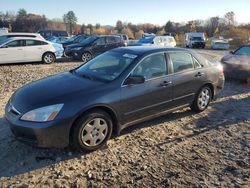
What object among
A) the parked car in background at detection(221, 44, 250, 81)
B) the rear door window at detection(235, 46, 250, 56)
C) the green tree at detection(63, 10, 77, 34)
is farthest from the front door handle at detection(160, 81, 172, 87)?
the green tree at detection(63, 10, 77, 34)

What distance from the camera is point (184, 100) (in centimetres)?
606

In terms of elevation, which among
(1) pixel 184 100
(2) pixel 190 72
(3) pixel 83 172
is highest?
(2) pixel 190 72

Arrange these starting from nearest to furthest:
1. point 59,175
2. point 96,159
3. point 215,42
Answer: point 59,175
point 96,159
point 215,42

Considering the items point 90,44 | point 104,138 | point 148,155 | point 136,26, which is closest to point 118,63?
point 104,138

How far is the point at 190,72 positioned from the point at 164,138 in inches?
66.9

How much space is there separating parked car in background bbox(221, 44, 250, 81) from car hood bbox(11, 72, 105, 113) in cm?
688

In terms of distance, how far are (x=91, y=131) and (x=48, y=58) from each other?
11.1m

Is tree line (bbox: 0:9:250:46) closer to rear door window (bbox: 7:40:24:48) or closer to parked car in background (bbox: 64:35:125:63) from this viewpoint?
parked car in background (bbox: 64:35:125:63)

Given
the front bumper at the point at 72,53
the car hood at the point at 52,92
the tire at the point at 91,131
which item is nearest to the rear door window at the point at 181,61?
the car hood at the point at 52,92

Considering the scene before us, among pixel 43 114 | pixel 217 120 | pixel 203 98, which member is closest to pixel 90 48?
pixel 203 98

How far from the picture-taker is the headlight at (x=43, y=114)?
412 cm

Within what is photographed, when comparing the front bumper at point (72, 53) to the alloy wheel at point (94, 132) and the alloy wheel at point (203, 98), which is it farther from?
the alloy wheel at point (94, 132)

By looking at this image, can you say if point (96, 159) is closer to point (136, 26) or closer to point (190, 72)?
point (190, 72)

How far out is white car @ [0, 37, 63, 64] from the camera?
13.4m
